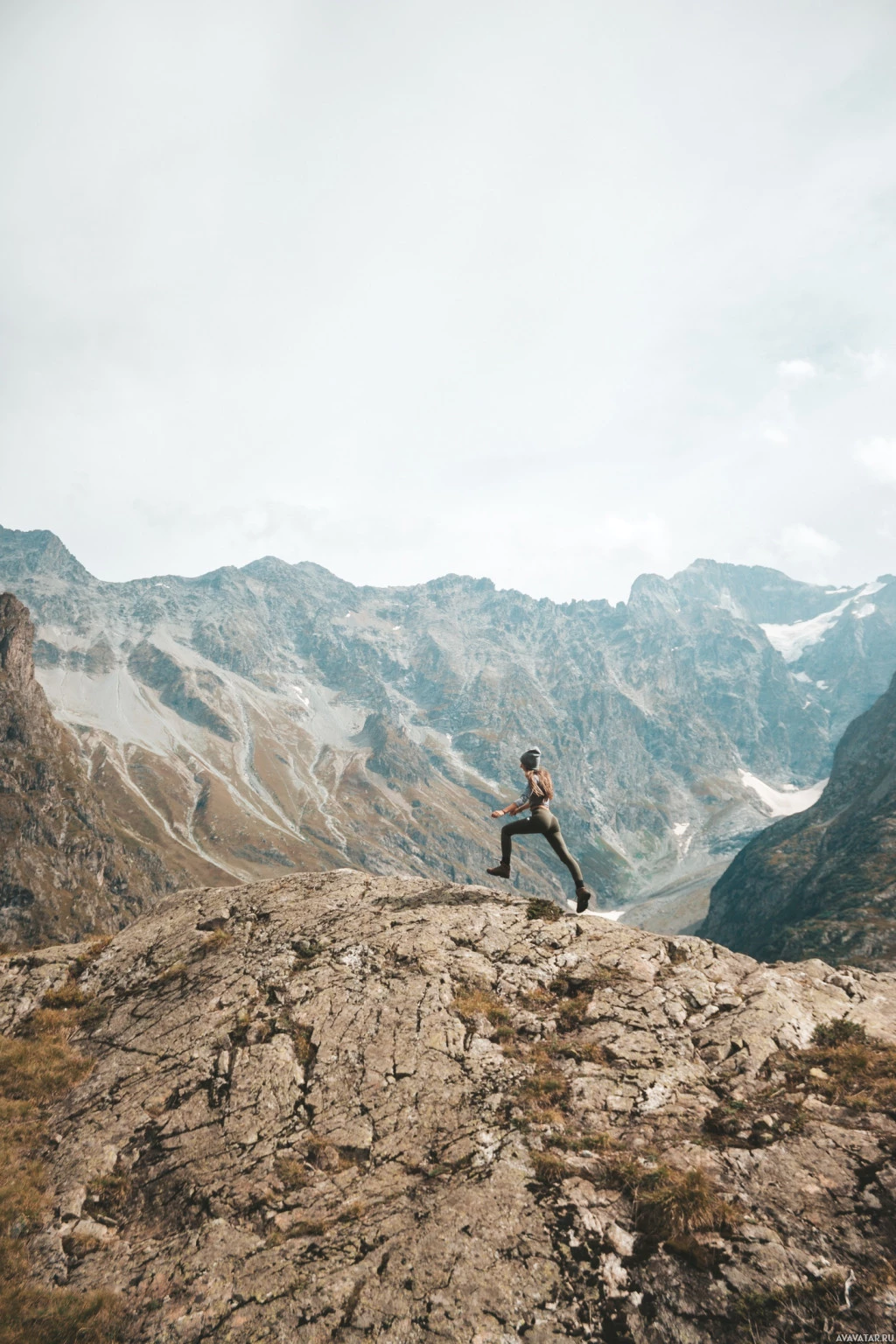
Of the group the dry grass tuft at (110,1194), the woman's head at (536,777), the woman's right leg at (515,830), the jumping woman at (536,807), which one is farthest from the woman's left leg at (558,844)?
the dry grass tuft at (110,1194)

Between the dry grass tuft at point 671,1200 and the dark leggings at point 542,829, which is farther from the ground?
the dark leggings at point 542,829

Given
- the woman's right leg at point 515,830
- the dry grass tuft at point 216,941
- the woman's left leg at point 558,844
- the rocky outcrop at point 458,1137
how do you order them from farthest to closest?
the dry grass tuft at point 216,941 < the woman's left leg at point 558,844 < the woman's right leg at point 515,830 < the rocky outcrop at point 458,1137

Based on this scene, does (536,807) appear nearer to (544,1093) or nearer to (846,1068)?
(544,1093)

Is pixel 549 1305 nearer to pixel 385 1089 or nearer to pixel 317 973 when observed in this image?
pixel 385 1089

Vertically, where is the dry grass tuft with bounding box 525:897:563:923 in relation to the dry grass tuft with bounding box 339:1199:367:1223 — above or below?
above

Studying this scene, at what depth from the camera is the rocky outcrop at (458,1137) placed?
867 centimetres

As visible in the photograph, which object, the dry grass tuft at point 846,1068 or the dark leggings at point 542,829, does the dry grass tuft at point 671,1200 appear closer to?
the dry grass tuft at point 846,1068

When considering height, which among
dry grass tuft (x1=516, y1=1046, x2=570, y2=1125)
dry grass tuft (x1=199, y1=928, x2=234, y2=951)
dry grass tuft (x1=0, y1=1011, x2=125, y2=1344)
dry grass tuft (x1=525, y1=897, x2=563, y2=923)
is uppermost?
dry grass tuft (x1=525, y1=897, x2=563, y2=923)

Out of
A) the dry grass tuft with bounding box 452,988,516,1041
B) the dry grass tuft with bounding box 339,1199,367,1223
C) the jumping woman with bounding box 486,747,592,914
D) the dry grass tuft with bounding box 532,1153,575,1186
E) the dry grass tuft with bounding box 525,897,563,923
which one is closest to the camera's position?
the dry grass tuft with bounding box 339,1199,367,1223

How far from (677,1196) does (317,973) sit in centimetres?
1096

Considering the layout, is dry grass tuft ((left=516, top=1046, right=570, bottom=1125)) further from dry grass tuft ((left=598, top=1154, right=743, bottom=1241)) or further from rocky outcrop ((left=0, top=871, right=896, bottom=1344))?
dry grass tuft ((left=598, top=1154, right=743, bottom=1241))

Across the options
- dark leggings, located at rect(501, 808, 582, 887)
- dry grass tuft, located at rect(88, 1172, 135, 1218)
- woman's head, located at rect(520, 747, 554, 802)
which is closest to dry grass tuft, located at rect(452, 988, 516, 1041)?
dark leggings, located at rect(501, 808, 582, 887)

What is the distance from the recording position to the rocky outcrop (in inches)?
341

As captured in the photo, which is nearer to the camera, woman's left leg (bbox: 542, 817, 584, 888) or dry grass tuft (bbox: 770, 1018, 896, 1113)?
dry grass tuft (bbox: 770, 1018, 896, 1113)
